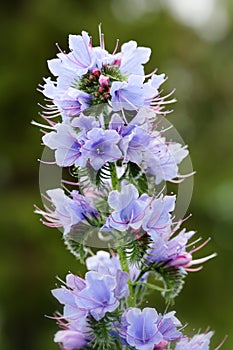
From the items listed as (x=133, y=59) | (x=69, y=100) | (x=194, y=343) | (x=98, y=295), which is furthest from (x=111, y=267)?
(x=133, y=59)

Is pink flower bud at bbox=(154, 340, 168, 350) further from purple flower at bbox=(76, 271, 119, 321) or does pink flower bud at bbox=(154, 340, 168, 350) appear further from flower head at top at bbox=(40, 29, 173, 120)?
flower head at top at bbox=(40, 29, 173, 120)

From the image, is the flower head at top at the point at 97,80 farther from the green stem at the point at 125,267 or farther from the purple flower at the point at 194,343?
the purple flower at the point at 194,343

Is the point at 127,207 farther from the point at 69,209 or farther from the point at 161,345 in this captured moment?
the point at 161,345

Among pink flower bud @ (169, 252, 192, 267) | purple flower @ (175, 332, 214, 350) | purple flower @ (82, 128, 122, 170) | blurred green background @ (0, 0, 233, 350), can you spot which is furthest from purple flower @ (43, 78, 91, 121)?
blurred green background @ (0, 0, 233, 350)

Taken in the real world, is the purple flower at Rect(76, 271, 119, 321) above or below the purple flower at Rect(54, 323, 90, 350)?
above

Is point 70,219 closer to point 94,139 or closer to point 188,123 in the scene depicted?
point 94,139

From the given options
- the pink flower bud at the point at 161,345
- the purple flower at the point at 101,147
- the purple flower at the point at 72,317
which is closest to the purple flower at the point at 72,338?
the purple flower at the point at 72,317
